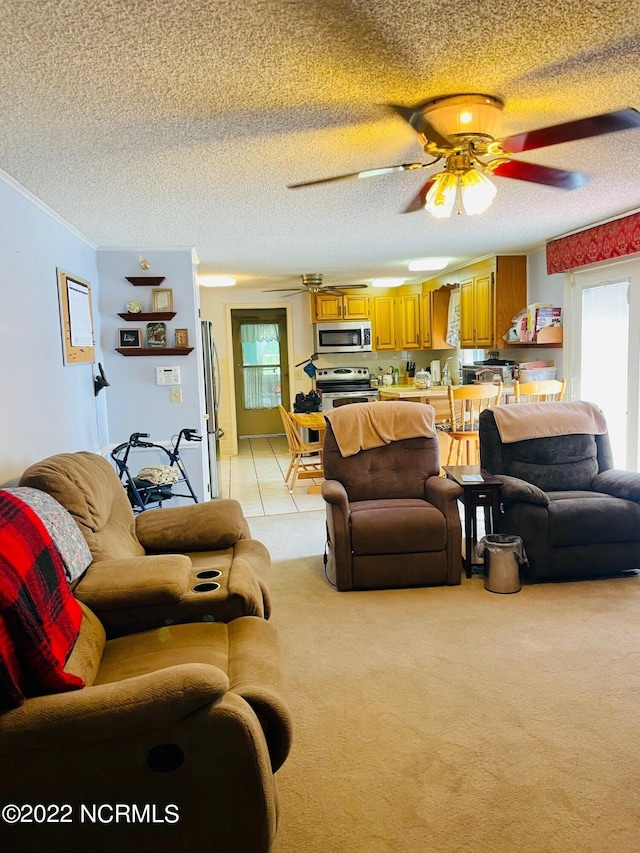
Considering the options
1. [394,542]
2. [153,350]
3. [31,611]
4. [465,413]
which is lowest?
[394,542]

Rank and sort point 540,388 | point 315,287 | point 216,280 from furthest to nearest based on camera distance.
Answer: point 315,287
point 216,280
point 540,388

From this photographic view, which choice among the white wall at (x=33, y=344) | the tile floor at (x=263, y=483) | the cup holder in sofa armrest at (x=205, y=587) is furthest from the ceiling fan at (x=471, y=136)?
the tile floor at (x=263, y=483)

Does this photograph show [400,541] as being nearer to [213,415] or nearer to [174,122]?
[174,122]

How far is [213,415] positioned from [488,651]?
3.91m

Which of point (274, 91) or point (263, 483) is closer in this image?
point (274, 91)

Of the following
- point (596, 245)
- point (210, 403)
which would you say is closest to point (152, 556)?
point (210, 403)

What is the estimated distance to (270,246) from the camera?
5273mm

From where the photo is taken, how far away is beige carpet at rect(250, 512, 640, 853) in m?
1.84

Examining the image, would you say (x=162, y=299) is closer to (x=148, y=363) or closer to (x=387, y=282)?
(x=148, y=363)

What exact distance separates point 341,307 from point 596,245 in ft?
14.0

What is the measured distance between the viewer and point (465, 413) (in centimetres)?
568

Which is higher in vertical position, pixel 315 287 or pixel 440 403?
pixel 315 287

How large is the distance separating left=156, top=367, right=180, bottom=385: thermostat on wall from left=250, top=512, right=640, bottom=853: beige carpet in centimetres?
220

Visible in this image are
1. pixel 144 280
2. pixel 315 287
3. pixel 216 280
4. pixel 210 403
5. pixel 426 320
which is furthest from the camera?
pixel 426 320
